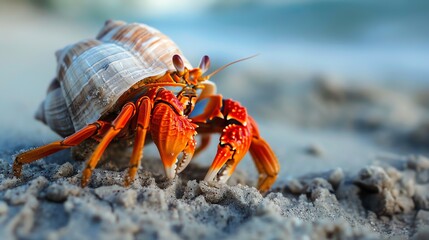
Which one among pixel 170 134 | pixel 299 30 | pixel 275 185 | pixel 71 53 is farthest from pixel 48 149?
pixel 299 30

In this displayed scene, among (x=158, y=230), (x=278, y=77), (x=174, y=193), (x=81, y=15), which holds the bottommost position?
(x=81, y=15)

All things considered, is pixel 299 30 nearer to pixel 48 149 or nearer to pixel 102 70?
pixel 102 70

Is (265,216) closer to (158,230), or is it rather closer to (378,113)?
(158,230)

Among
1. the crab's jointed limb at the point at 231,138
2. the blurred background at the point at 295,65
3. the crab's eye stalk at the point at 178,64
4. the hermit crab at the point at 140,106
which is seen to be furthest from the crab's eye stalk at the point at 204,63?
the blurred background at the point at 295,65

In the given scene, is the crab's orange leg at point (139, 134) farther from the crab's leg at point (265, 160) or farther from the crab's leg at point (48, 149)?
the crab's leg at point (265, 160)

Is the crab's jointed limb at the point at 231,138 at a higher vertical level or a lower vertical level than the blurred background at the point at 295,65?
higher

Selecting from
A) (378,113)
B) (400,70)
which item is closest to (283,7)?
(400,70)

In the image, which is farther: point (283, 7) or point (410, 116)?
point (283, 7)
